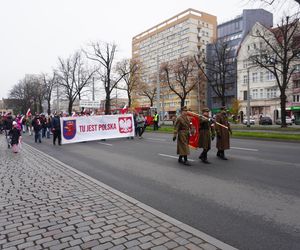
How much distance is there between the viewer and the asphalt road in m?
3.96

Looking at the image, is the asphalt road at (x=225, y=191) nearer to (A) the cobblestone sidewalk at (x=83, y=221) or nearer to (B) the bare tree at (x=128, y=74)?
(A) the cobblestone sidewalk at (x=83, y=221)

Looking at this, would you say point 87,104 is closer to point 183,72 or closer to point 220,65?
point 220,65

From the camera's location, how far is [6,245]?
3584 mm

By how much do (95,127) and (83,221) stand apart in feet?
48.8

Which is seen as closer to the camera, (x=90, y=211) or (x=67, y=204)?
(x=90, y=211)

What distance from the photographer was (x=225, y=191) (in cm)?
602

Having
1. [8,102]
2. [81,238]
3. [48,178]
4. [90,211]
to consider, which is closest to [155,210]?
[90,211]

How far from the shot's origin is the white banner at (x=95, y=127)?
17.6 meters

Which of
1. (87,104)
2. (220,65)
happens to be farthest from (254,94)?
(87,104)

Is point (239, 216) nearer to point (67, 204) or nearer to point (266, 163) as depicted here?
point (67, 204)

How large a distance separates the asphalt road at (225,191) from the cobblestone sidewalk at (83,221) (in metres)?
0.43

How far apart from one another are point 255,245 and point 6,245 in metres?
3.17

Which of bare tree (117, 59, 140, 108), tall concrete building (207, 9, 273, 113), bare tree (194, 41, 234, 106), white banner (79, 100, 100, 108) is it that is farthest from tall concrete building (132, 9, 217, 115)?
white banner (79, 100, 100, 108)

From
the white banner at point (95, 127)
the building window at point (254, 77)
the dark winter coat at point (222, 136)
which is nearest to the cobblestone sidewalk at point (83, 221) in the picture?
the dark winter coat at point (222, 136)
